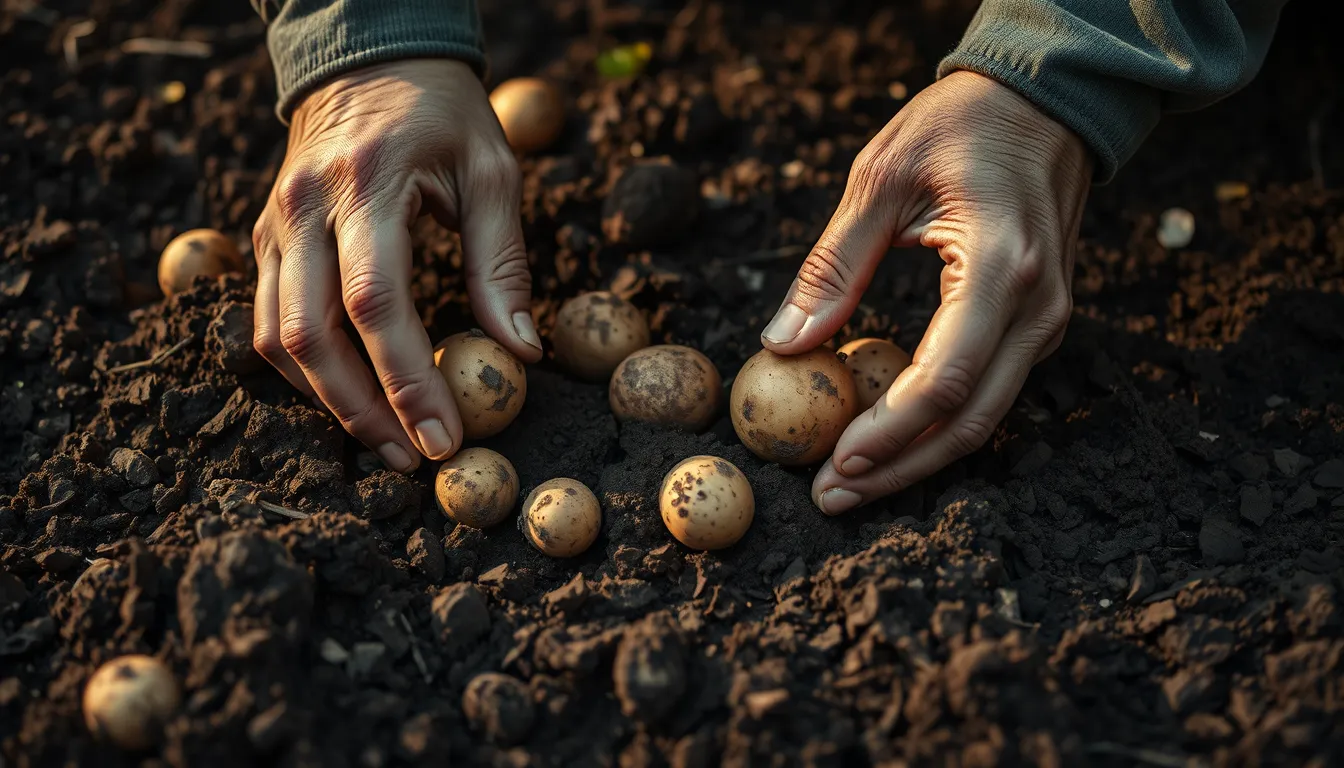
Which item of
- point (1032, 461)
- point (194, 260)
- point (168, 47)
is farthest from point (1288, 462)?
point (168, 47)

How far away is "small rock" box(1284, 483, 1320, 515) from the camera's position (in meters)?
2.92

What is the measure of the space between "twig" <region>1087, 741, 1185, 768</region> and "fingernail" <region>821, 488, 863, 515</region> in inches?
35.7

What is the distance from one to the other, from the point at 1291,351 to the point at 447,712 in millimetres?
3114

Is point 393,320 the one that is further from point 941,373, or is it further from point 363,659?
point 941,373

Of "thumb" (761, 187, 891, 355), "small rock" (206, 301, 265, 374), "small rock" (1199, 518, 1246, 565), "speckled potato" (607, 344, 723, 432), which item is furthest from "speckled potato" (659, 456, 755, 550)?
"small rock" (206, 301, 265, 374)

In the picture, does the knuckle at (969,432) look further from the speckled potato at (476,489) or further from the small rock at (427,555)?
the small rock at (427,555)

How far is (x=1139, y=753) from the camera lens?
220 centimetres

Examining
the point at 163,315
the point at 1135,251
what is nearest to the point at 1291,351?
the point at 1135,251

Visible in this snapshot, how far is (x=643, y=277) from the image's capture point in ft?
12.2

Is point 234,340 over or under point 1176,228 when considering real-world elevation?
under

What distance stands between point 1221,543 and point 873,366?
111cm

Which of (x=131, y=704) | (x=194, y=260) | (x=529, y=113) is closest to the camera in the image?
(x=131, y=704)

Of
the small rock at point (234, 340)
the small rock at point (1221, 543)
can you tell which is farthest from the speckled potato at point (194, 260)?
the small rock at point (1221, 543)

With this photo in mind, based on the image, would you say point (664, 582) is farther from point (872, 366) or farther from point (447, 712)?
point (872, 366)
